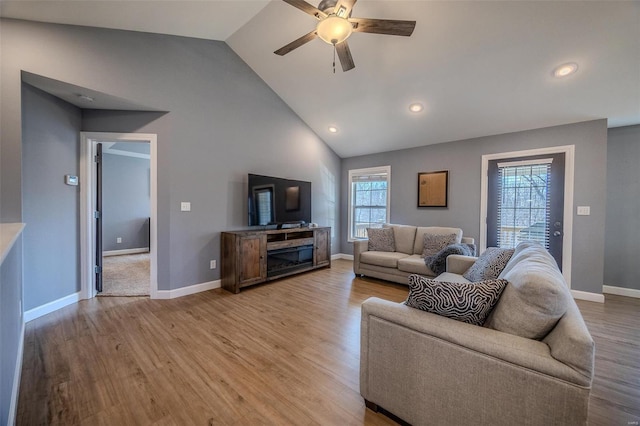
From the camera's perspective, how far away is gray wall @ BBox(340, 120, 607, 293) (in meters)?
3.39

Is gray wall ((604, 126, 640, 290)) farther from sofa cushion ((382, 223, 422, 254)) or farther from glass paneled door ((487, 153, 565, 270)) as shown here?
sofa cushion ((382, 223, 422, 254))

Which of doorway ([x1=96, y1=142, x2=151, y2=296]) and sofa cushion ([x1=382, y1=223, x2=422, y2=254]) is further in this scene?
doorway ([x1=96, y1=142, x2=151, y2=296])

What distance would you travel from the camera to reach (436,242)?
3896 mm

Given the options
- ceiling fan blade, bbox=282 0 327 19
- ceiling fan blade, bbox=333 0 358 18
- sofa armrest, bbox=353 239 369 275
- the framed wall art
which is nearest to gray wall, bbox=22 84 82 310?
ceiling fan blade, bbox=282 0 327 19

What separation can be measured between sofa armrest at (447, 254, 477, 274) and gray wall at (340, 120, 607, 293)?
1.63 m

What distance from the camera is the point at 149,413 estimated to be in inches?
58.9

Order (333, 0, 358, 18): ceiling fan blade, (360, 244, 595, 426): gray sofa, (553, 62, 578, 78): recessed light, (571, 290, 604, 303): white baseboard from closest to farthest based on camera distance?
(360, 244, 595, 426): gray sofa
(333, 0, 358, 18): ceiling fan blade
(553, 62, 578, 78): recessed light
(571, 290, 604, 303): white baseboard

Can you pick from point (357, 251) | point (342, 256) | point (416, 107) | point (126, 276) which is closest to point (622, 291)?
point (357, 251)

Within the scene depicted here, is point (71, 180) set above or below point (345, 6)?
below

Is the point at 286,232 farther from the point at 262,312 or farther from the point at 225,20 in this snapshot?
the point at 225,20

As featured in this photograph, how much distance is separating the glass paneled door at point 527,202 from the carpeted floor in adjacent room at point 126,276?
17.8 ft

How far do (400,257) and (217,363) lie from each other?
2.92 meters

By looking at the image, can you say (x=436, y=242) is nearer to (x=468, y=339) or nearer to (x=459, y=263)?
(x=459, y=263)

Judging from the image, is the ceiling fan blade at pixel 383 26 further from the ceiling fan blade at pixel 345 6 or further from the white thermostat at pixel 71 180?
the white thermostat at pixel 71 180
